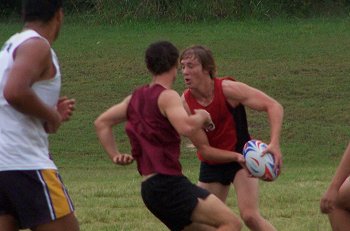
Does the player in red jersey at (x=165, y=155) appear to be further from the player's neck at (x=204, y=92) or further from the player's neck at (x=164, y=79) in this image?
the player's neck at (x=204, y=92)

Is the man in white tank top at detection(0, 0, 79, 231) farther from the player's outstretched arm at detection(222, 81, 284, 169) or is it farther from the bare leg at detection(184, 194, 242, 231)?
the player's outstretched arm at detection(222, 81, 284, 169)

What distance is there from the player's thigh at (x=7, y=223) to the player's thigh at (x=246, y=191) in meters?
2.44

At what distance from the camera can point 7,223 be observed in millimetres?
5555

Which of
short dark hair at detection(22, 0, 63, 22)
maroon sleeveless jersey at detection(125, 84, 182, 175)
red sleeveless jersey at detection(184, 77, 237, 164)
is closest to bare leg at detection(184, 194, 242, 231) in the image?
maroon sleeveless jersey at detection(125, 84, 182, 175)

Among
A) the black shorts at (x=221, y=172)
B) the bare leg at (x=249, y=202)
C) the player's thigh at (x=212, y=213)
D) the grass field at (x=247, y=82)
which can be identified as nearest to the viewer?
the player's thigh at (x=212, y=213)

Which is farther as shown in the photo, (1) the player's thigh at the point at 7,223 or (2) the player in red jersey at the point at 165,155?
(2) the player in red jersey at the point at 165,155

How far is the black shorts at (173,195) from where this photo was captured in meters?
6.61

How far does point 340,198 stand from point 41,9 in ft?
7.30

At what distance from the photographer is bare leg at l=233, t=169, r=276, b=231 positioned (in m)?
7.51

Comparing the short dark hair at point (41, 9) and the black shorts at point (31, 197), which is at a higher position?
the short dark hair at point (41, 9)

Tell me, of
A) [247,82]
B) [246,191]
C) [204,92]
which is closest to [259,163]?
[246,191]

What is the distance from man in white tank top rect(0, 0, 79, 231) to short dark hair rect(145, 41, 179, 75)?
1144 mm

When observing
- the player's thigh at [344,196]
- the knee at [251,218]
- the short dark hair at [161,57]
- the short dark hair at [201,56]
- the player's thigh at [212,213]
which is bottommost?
the knee at [251,218]

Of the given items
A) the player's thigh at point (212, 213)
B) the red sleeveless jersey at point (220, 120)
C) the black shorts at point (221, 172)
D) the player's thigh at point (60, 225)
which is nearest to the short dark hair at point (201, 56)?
the red sleeveless jersey at point (220, 120)
